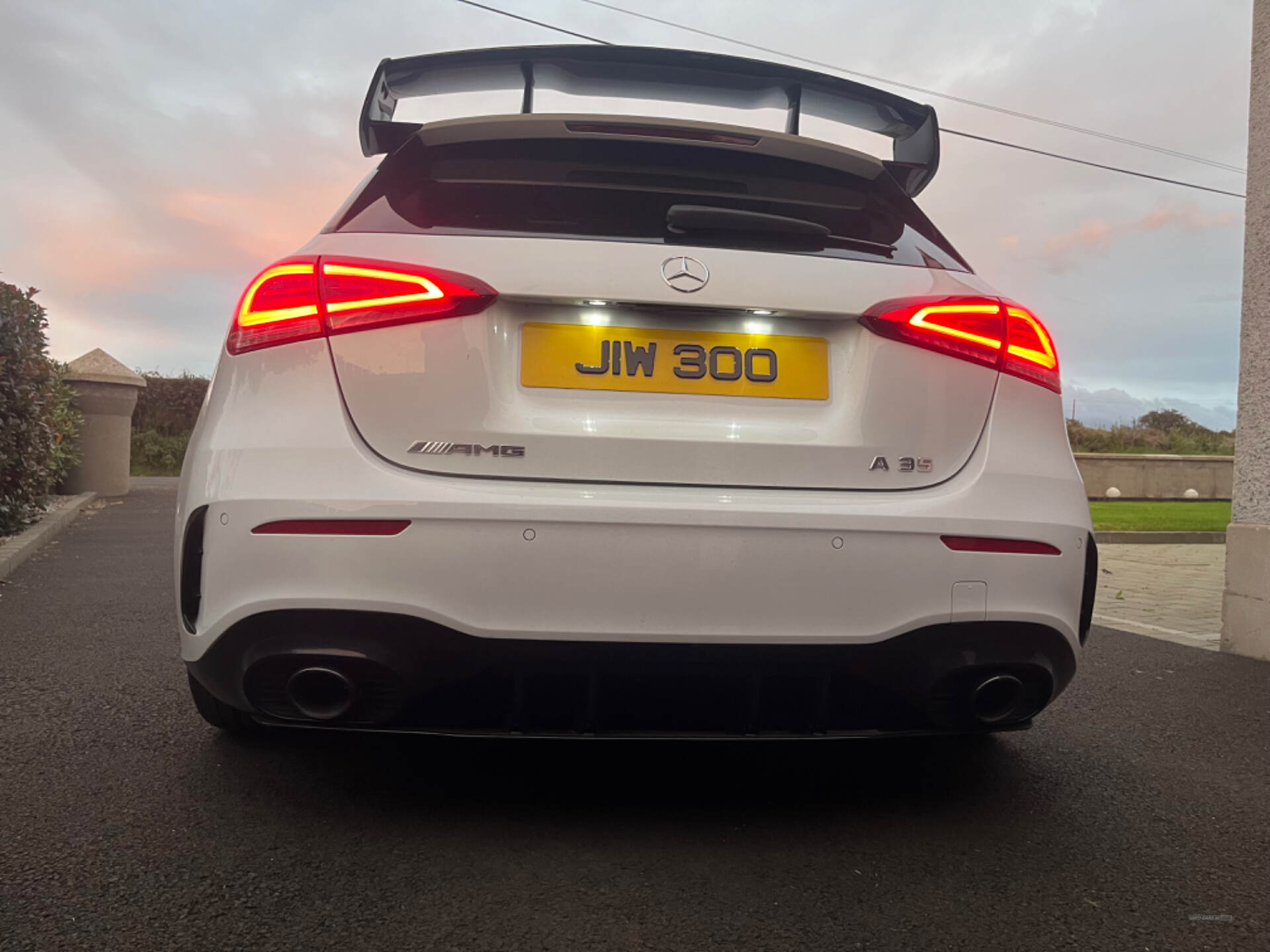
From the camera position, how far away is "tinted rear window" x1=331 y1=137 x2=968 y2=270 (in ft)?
7.38

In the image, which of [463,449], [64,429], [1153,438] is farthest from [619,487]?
[1153,438]

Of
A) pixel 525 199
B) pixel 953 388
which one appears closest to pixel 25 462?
pixel 525 199

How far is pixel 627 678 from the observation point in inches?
83.4

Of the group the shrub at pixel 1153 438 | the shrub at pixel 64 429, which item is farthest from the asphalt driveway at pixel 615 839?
the shrub at pixel 1153 438

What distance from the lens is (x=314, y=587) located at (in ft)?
6.61

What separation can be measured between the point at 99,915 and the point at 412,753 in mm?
1033

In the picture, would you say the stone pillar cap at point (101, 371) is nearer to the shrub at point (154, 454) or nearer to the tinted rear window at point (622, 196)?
the shrub at point (154, 454)

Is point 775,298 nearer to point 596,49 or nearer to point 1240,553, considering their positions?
point 596,49

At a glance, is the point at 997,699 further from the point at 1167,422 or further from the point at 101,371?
the point at 1167,422

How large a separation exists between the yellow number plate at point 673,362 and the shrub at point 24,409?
657 centimetres

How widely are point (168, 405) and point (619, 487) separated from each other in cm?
2362

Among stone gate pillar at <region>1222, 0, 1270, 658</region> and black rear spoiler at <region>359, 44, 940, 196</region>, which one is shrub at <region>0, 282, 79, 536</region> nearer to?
black rear spoiler at <region>359, 44, 940, 196</region>

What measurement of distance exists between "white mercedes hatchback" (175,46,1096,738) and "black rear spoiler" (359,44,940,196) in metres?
0.71

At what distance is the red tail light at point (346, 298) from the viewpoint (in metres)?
2.11
